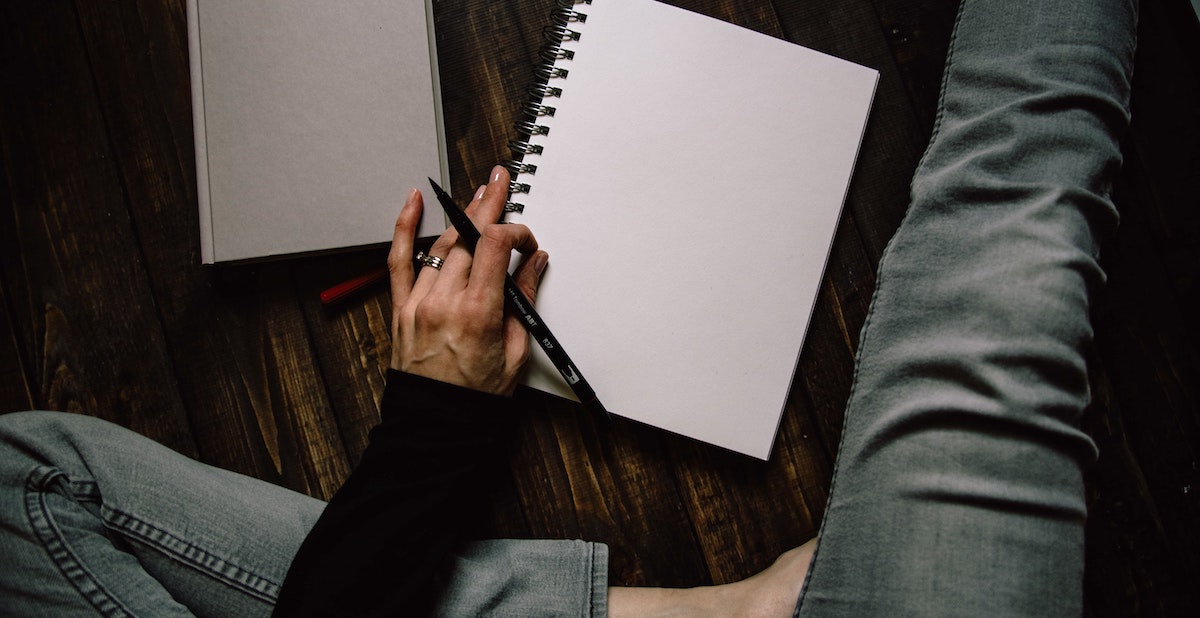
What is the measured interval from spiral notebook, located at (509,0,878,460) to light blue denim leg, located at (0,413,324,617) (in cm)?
33

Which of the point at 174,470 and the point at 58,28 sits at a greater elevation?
the point at 58,28

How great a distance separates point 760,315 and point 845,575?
253mm

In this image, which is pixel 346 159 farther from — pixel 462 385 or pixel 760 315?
pixel 760 315

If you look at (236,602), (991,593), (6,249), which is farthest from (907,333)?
(6,249)

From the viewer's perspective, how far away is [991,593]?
0.53m

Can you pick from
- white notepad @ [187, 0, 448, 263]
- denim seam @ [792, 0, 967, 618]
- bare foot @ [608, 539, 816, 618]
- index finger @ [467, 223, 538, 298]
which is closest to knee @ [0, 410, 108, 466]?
white notepad @ [187, 0, 448, 263]

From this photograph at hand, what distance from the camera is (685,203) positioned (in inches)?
26.3

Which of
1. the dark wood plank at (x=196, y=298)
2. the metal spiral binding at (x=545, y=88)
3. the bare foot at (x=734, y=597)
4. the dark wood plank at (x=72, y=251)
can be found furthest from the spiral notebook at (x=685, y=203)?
the dark wood plank at (x=72, y=251)

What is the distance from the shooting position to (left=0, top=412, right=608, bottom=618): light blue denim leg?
2.04ft

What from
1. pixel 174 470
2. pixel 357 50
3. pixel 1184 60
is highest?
pixel 357 50

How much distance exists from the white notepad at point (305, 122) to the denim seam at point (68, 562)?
0.29 meters

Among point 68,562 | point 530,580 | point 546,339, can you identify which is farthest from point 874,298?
point 68,562

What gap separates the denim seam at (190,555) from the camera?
2.08 ft

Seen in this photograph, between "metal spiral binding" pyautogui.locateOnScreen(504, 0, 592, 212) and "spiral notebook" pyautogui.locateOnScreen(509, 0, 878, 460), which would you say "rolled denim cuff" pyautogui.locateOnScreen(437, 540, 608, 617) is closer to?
"spiral notebook" pyautogui.locateOnScreen(509, 0, 878, 460)
